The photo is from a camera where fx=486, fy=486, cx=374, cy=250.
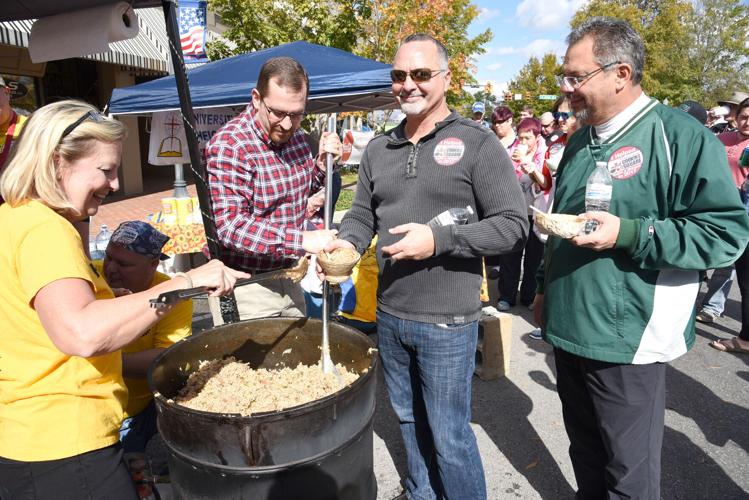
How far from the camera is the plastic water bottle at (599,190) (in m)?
1.83

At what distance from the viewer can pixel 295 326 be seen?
2316 millimetres

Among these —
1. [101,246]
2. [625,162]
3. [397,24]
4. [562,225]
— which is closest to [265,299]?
[562,225]

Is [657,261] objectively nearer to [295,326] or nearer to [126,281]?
[295,326]

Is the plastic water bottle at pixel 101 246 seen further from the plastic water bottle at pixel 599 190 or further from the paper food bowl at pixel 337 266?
the plastic water bottle at pixel 599 190

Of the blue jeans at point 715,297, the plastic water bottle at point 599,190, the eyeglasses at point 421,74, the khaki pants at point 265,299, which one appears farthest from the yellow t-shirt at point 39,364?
the blue jeans at point 715,297

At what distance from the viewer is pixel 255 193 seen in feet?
8.82

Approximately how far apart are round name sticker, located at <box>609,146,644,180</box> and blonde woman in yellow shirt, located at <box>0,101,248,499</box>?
1.66 metres

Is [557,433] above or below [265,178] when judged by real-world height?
below

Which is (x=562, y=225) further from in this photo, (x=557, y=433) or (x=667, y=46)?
(x=667, y=46)

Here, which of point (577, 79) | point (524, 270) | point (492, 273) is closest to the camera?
point (577, 79)

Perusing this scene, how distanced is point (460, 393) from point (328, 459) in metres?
0.81

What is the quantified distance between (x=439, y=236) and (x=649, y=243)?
754 millimetres

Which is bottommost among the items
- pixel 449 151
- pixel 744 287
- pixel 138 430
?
pixel 744 287

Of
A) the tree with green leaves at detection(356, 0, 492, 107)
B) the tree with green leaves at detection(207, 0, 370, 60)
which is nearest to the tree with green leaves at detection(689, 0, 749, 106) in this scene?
the tree with green leaves at detection(356, 0, 492, 107)
